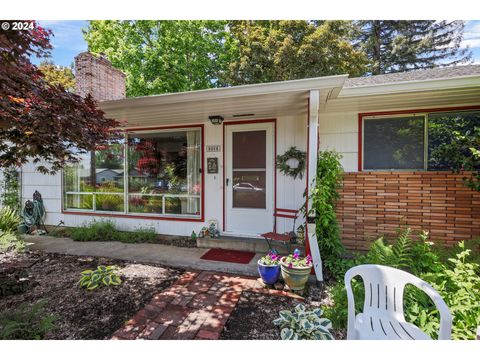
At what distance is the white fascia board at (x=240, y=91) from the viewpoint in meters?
3.05

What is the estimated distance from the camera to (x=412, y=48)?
579 inches

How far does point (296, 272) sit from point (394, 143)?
276 centimetres

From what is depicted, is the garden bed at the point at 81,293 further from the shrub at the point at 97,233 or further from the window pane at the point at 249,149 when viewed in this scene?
the window pane at the point at 249,149

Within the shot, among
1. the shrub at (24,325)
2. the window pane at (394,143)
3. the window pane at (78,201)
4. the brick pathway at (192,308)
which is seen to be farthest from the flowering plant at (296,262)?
the window pane at (78,201)

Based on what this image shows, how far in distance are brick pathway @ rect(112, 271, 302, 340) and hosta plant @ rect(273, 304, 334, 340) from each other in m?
0.57

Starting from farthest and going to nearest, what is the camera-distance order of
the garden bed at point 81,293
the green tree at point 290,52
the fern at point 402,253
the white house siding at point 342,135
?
the green tree at point 290,52
the white house siding at point 342,135
the fern at point 402,253
the garden bed at point 81,293

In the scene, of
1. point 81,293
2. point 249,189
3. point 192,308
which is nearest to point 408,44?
point 249,189

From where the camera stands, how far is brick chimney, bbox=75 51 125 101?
18.1 ft

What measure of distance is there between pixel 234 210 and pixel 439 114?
370 cm

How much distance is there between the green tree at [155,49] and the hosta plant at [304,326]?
12.0m

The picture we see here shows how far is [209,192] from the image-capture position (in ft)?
16.5

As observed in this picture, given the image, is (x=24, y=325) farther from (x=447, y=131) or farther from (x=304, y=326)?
(x=447, y=131)
